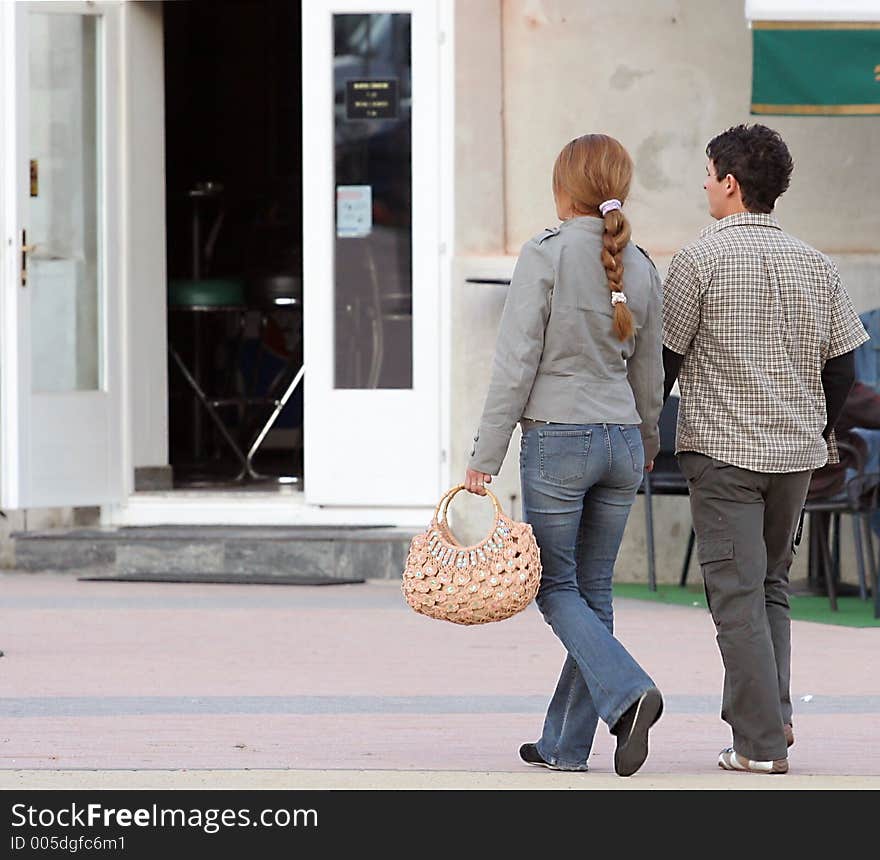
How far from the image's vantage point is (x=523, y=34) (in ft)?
32.5

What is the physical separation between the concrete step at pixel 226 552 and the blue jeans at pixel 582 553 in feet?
15.3

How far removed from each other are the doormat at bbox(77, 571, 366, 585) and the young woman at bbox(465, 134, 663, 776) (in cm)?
473

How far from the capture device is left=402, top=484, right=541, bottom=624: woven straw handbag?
16.0ft

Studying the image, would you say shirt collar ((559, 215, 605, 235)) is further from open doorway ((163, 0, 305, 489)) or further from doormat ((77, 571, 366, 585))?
open doorway ((163, 0, 305, 489))

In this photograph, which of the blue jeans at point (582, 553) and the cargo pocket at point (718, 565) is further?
the cargo pocket at point (718, 565)

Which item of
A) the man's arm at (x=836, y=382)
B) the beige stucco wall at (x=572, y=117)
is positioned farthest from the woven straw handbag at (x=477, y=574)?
the beige stucco wall at (x=572, y=117)

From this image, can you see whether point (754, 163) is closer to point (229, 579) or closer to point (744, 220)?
point (744, 220)

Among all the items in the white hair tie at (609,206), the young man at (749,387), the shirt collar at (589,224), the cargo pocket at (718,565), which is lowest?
the cargo pocket at (718,565)

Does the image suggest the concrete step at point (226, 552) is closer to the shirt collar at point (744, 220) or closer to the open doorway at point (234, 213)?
the open doorway at point (234, 213)

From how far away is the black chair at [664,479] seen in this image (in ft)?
30.9

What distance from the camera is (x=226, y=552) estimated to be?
9.94 meters

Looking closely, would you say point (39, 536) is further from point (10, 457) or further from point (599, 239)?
point (599, 239)

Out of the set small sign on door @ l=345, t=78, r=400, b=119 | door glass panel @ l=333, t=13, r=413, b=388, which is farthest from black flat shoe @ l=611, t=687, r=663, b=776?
small sign on door @ l=345, t=78, r=400, b=119

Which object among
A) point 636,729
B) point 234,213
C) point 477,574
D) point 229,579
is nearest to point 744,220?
point 477,574
